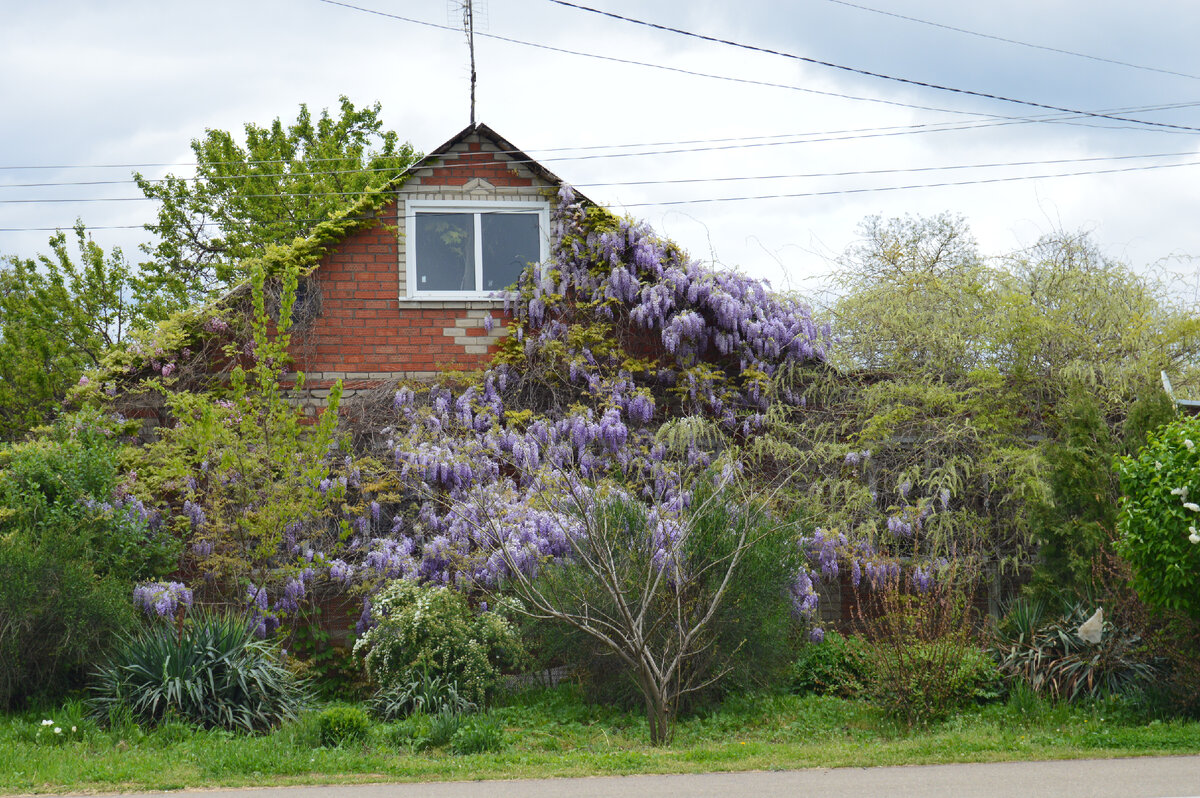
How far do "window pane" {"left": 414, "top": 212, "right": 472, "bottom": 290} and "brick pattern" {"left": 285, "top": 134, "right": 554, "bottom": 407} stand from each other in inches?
9.7

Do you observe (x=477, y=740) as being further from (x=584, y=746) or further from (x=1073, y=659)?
(x=1073, y=659)

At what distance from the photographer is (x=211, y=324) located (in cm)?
1261

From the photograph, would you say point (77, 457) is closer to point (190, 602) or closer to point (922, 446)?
point (190, 602)

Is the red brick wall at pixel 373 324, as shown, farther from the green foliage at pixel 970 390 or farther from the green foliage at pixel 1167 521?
Result: the green foliage at pixel 1167 521

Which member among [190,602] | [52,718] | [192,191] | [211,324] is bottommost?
[52,718]

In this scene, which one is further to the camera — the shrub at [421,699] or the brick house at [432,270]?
the brick house at [432,270]

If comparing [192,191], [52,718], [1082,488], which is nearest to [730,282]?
[1082,488]

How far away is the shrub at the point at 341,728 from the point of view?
314 inches

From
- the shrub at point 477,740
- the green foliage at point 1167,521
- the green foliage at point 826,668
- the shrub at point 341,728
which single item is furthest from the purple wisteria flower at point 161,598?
the green foliage at point 1167,521

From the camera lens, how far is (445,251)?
43.9 ft

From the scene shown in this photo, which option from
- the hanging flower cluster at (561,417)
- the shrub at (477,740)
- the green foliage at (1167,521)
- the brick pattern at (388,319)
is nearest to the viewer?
the shrub at (477,740)

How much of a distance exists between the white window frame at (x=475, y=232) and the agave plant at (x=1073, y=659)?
7.31 meters

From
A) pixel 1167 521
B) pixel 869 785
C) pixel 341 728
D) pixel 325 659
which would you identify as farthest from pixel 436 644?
pixel 1167 521

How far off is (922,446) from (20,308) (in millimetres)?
21499
